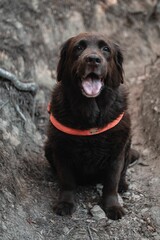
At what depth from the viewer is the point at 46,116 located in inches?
249

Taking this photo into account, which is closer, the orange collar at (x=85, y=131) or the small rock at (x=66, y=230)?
the small rock at (x=66, y=230)

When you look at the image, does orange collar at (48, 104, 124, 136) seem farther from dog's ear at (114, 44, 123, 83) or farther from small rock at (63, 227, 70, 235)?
small rock at (63, 227, 70, 235)

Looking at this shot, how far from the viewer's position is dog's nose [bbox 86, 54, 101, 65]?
4.22 m

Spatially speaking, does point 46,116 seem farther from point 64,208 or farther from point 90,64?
point 90,64

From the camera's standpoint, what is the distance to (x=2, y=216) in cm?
409

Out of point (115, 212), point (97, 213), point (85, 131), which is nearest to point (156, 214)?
point (115, 212)

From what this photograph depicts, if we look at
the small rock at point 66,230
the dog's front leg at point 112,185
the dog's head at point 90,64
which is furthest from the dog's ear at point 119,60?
the small rock at point 66,230

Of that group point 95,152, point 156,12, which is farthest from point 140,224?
point 156,12

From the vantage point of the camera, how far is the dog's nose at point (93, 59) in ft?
13.8

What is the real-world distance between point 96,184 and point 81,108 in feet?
3.03

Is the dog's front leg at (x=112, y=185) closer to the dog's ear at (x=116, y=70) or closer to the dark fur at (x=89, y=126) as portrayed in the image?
the dark fur at (x=89, y=126)

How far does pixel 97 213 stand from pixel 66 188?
36 centimetres

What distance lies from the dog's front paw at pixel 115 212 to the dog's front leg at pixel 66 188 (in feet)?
1.02

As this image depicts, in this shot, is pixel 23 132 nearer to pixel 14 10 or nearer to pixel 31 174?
pixel 31 174
